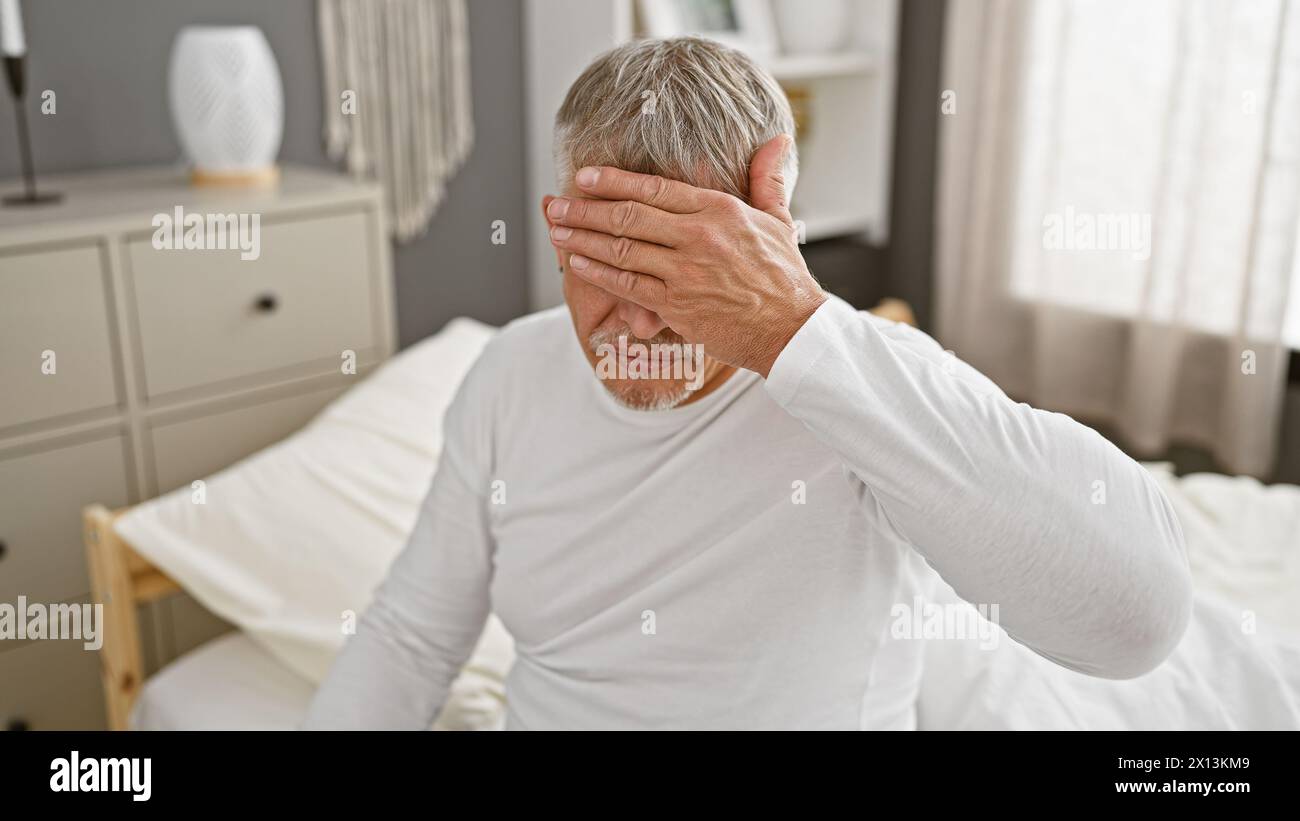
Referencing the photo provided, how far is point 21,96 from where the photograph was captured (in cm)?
172

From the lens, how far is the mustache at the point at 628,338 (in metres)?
0.94

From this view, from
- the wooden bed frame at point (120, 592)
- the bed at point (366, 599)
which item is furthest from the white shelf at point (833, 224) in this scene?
the wooden bed frame at point (120, 592)

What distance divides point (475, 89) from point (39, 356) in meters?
1.10

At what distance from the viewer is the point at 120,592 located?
1.54m

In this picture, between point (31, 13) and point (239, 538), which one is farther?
point (31, 13)

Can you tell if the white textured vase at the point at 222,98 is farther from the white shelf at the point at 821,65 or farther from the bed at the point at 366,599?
the white shelf at the point at 821,65

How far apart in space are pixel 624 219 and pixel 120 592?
105 centimetres

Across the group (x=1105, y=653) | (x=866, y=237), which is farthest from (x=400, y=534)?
(x=866, y=237)

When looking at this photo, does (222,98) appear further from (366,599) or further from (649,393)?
(649,393)

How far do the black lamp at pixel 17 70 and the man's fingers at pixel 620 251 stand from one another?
1183 mm

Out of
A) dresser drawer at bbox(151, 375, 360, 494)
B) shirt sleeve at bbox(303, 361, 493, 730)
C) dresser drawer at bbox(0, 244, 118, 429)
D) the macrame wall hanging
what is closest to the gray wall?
the macrame wall hanging

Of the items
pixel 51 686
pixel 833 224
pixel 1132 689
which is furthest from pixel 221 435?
pixel 833 224

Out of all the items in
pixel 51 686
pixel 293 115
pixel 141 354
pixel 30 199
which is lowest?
pixel 51 686
